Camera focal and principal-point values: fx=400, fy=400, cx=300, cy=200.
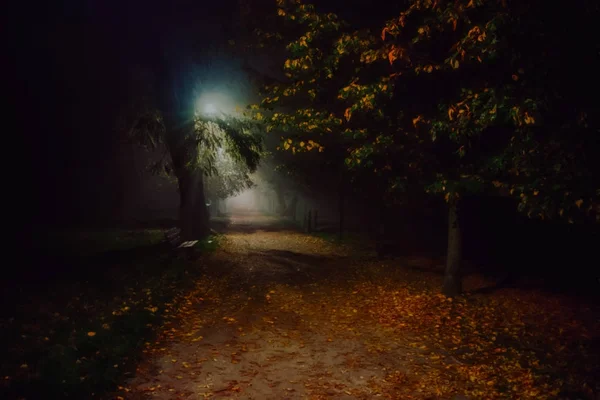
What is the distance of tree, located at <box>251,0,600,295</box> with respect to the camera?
5477 mm

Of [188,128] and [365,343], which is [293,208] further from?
[365,343]

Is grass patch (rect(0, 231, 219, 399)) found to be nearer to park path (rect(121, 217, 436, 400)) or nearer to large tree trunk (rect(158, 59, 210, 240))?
park path (rect(121, 217, 436, 400))

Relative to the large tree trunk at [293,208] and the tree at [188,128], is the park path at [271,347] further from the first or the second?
the large tree trunk at [293,208]

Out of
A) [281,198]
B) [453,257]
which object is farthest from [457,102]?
[281,198]

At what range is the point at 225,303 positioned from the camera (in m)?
9.26

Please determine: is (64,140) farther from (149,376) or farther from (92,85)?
(149,376)

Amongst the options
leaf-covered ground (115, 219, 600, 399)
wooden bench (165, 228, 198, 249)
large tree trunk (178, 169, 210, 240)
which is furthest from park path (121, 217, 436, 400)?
large tree trunk (178, 169, 210, 240)

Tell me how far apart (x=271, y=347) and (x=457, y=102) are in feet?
18.2

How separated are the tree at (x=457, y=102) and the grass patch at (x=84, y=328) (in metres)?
4.90

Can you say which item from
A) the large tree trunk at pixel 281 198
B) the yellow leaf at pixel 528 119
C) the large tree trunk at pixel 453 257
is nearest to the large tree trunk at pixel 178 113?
the large tree trunk at pixel 453 257

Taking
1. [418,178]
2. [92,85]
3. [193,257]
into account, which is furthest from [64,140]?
[418,178]

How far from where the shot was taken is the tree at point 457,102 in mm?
5477

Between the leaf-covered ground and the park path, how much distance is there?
0.02 metres

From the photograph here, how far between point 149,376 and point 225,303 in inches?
154
